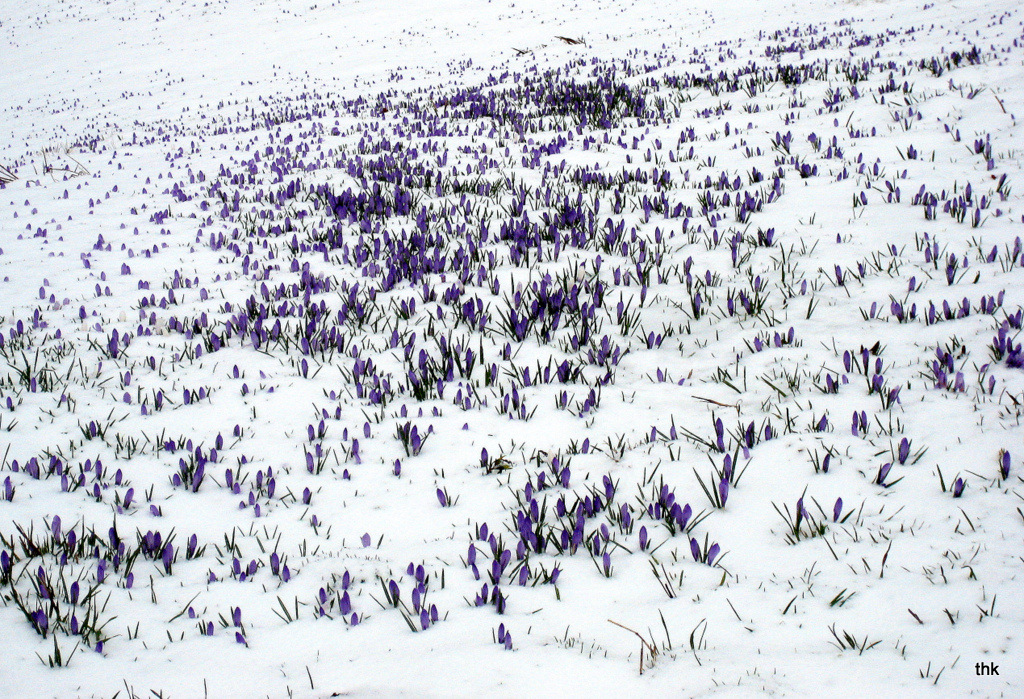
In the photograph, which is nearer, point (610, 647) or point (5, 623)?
point (610, 647)

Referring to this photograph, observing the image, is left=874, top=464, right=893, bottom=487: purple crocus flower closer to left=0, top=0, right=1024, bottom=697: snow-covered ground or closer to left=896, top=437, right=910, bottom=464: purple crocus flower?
left=0, top=0, right=1024, bottom=697: snow-covered ground

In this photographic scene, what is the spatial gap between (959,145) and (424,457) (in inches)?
318

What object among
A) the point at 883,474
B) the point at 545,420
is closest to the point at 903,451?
the point at 883,474

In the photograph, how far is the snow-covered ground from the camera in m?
2.45

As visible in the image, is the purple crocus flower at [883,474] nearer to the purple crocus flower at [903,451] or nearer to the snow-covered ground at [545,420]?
the snow-covered ground at [545,420]

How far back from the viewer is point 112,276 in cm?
752

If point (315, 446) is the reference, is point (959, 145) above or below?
above

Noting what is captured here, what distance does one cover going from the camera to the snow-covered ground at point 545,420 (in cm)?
245

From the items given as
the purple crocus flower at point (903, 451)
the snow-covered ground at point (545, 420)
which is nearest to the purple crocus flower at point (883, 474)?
the snow-covered ground at point (545, 420)

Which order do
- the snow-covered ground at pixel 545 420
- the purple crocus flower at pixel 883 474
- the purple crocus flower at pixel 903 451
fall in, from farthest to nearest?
the purple crocus flower at pixel 903 451 → the purple crocus flower at pixel 883 474 → the snow-covered ground at pixel 545 420

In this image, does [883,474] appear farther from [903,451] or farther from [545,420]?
[545,420]

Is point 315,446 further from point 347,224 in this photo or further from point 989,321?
point 347,224

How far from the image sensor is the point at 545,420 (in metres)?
4.20

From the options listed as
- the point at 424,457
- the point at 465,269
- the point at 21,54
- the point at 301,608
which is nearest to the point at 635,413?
the point at 424,457
